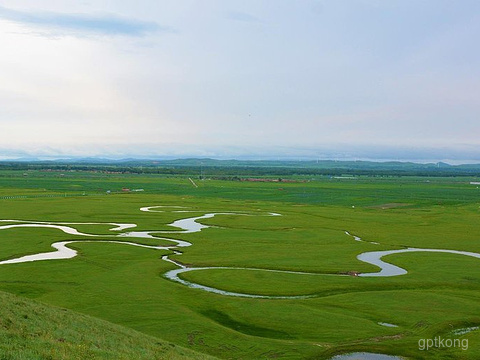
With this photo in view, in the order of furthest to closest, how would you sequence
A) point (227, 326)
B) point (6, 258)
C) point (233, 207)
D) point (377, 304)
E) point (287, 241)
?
point (233, 207) → point (287, 241) → point (6, 258) → point (377, 304) → point (227, 326)

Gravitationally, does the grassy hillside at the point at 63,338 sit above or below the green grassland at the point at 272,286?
→ above

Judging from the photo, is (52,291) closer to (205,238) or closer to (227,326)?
(227,326)

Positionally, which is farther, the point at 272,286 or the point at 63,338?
the point at 272,286

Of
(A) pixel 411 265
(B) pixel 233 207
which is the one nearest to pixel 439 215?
(B) pixel 233 207

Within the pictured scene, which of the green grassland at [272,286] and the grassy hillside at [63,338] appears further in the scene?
the green grassland at [272,286]

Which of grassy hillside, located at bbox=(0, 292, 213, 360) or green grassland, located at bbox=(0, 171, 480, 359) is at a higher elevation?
grassy hillside, located at bbox=(0, 292, 213, 360)

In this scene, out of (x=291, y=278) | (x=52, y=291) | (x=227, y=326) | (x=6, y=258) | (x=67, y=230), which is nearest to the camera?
(x=227, y=326)

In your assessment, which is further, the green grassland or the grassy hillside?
the green grassland

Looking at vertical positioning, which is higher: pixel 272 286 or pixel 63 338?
pixel 63 338
